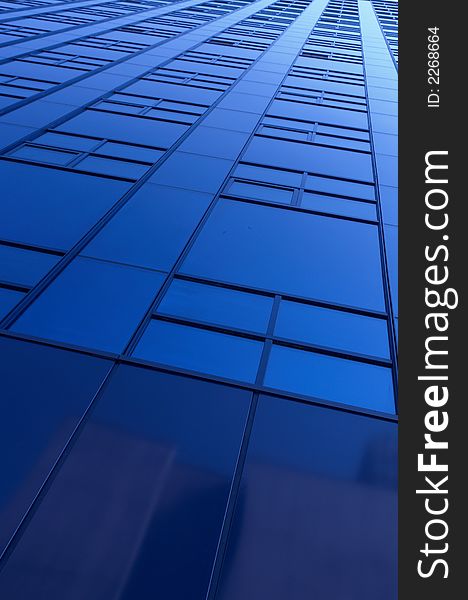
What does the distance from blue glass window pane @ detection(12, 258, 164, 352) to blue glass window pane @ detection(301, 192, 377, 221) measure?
13.8ft

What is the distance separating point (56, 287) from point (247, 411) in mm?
3406

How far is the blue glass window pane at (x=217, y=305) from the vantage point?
7.07m

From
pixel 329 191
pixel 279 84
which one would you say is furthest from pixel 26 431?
pixel 279 84

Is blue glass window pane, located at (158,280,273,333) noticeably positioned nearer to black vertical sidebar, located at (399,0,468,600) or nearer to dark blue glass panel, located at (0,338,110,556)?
dark blue glass panel, located at (0,338,110,556)

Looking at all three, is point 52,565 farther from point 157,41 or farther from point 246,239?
point 157,41

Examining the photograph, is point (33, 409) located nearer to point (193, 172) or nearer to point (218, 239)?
point (218, 239)

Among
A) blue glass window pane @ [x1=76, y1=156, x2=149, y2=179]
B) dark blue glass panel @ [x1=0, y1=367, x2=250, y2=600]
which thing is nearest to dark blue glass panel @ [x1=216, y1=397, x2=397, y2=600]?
dark blue glass panel @ [x1=0, y1=367, x2=250, y2=600]

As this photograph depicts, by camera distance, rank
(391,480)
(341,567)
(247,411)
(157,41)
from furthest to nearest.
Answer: (157,41), (247,411), (391,480), (341,567)

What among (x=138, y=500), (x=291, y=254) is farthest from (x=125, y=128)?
(x=138, y=500)

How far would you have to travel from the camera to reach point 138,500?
15.5ft

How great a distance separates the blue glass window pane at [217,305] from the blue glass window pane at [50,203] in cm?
215

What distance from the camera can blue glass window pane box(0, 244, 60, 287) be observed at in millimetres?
7352

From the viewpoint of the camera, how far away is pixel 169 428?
5.44 meters

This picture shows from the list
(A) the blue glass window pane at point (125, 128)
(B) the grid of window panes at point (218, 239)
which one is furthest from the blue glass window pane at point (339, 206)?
(A) the blue glass window pane at point (125, 128)
